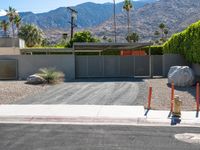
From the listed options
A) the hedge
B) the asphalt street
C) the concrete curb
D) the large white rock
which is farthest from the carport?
the asphalt street

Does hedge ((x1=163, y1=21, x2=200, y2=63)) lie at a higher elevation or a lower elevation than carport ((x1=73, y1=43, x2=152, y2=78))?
higher

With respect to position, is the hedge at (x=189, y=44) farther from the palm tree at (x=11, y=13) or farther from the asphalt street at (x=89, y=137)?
the palm tree at (x=11, y=13)

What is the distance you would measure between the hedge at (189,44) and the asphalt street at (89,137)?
1680 cm

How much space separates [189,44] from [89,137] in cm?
2196

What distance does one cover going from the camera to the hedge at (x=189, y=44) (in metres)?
27.6

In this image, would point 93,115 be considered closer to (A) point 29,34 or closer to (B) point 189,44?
(B) point 189,44

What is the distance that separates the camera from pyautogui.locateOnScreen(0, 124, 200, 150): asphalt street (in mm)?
9328

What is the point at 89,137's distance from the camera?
34.0 ft

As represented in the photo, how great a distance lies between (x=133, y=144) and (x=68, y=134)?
6.68 ft

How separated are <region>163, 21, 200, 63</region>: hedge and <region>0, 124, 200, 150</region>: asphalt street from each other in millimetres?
16800

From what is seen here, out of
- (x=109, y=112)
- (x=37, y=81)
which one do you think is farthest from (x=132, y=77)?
(x=109, y=112)

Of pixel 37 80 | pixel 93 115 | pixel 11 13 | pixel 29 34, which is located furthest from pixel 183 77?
pixel 11 13

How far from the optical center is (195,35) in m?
28.0

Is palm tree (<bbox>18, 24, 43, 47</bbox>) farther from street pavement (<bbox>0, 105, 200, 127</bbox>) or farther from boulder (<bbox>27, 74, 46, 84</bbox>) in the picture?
street pavement (<bbox>0, 105, 200, 127</bbox>)
